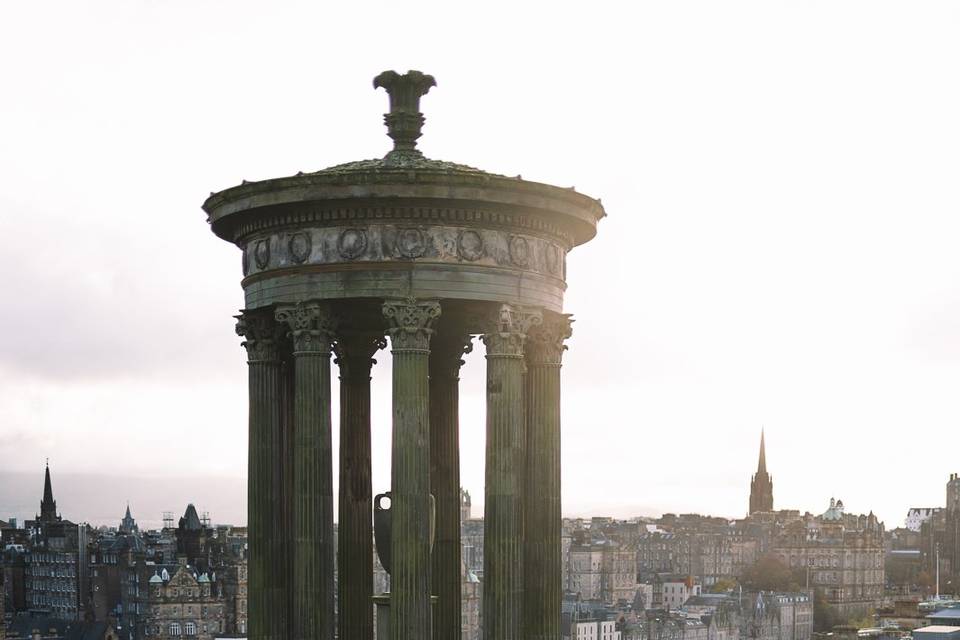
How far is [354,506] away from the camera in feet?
63.2

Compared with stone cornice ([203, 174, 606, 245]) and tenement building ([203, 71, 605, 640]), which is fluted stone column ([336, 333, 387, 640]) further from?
stone cornice ([203, 174, 606, 245])

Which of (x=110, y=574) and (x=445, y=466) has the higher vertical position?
(x=445, y=466)

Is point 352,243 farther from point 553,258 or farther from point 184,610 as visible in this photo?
point 184,610

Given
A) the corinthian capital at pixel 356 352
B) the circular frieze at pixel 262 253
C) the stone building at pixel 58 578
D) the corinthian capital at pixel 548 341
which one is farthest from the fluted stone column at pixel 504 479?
the stone building at pixel 58 578

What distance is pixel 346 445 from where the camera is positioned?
19297mm

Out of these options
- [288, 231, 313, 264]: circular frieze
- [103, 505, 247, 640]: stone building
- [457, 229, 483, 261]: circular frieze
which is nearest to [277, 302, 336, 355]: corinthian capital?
[288, 231, 313, 264]: circular frieze

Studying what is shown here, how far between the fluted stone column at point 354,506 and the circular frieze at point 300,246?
2.08 metres

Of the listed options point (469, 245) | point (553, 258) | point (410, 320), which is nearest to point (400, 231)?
point (469, 245)

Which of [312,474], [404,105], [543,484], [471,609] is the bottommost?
[471,609]

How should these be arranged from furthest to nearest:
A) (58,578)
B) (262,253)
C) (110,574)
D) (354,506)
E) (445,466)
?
(58,578) → (110,574) → (445,466) → (354,506) → (262,253)

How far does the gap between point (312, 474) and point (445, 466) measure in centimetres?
254

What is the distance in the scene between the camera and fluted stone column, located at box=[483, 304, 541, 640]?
17.2 metres

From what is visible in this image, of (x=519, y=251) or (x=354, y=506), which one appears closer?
(x=519, y=251)

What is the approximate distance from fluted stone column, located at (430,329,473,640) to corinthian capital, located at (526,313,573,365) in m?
1.47
